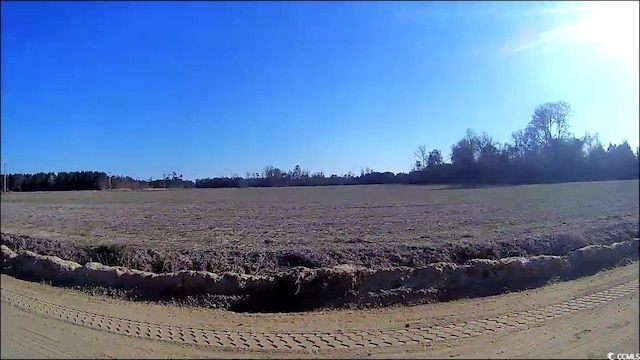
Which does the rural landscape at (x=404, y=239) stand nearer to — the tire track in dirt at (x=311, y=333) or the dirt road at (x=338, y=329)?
the dirt road at (x=338, y=329)

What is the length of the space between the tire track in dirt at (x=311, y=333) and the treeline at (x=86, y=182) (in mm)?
47221

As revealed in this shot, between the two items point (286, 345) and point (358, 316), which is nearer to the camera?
point (286, 345)

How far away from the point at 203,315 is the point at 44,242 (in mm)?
8821

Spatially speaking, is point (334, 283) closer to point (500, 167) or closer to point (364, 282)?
point (364, 282)

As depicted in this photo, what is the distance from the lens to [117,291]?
8352mm

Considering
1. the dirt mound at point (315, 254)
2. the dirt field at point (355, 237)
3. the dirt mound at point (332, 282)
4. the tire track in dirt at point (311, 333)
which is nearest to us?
the tire track in dirt at point (311, 333)

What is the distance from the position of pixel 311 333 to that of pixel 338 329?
456 mm

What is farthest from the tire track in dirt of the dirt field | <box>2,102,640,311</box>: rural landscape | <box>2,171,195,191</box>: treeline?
<box>2,171,195,191</box>: treeline

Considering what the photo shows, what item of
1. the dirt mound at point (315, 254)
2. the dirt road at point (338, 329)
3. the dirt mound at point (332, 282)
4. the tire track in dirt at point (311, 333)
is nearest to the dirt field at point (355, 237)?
the dirt mound at point (315, 254)

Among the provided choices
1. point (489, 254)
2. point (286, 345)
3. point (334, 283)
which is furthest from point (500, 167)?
point (286, 345)

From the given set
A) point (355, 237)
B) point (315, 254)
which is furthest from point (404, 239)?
point (315, 254)

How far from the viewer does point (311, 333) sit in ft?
19.9

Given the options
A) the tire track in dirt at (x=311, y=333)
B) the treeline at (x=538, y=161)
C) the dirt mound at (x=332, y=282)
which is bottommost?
the tire track in dirt at (x=311, y=333)

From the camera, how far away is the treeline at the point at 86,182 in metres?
52.4
